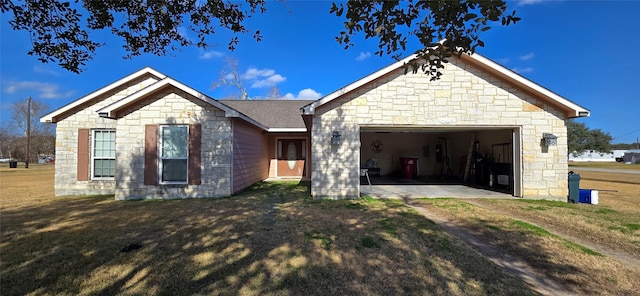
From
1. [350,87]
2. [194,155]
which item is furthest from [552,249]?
[194,155]

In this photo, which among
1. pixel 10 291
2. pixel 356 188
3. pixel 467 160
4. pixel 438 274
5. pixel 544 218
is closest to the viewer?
pixel 10 291

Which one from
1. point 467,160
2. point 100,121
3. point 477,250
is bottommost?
point 477,250

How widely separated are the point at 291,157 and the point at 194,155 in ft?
22.9

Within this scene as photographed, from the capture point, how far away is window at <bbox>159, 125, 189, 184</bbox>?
870cm

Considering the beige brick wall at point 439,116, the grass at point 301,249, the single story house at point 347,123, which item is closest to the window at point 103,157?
the single story house at point 347,123

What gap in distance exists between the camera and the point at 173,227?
543 cm

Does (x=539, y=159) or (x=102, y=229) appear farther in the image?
(x=539, y=159)

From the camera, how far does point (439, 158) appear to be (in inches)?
639

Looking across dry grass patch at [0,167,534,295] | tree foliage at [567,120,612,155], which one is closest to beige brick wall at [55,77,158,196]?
dry grass patch at [0,167,534,295]

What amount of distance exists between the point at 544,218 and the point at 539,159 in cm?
303

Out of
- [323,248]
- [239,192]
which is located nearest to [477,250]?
[323,248]

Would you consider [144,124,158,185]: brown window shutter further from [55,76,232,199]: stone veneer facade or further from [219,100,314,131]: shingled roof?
[219,100,314,131]: shingled roof

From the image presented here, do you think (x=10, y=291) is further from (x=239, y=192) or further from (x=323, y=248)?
(x=239, y=192)

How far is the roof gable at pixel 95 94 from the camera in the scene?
9.95m
